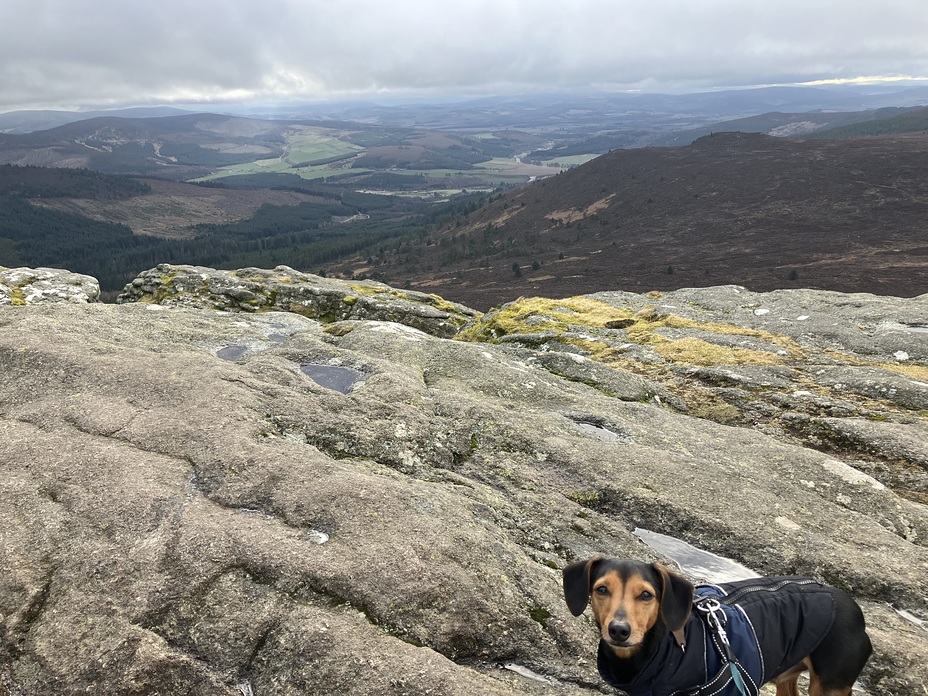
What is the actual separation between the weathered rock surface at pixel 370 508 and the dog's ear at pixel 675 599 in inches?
135

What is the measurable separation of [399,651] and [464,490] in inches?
222

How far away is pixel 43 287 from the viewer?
158 ft

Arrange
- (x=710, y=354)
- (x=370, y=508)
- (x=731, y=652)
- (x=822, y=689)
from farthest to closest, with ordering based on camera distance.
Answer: (x=710, y=354)
(x=370, y=508)
(x=822, y=689)
(x=731, y=652)

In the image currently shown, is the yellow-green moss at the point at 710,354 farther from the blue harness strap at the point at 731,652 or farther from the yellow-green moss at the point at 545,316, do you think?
the blue harness strap at the point at 731,652

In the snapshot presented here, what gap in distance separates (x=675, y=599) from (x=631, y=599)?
66cm

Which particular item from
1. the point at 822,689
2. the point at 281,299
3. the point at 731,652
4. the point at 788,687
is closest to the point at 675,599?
the point at 731,652

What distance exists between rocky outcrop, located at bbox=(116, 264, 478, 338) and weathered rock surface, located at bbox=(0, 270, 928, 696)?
82.7 feet

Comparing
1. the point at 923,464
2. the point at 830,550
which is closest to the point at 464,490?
the point at 830,550

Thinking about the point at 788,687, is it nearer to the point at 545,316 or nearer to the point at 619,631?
the point at 619,631

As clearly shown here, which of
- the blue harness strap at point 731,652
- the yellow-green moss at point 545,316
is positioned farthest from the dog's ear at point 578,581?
the yellow-green moss at point 545,316

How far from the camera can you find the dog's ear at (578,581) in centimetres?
739

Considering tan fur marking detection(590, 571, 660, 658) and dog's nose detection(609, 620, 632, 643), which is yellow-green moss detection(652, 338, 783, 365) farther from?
dog's nose detection(609, 620, 632, 643)

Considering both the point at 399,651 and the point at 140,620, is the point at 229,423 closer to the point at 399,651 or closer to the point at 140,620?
the point at 140,620

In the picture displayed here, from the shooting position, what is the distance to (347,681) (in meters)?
8.70
